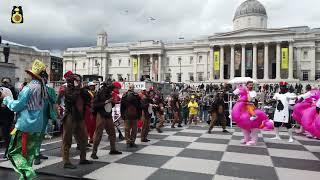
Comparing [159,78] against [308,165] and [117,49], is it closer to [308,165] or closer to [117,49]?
[117,49]

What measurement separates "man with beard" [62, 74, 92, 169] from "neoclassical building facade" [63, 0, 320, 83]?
6483 cm

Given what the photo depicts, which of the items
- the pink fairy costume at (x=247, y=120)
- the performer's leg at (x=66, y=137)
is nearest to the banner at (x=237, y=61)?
the pink fairy costume at (x=247, y=120)

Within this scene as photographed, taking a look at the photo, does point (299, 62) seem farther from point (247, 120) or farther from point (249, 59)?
point (247, 120)

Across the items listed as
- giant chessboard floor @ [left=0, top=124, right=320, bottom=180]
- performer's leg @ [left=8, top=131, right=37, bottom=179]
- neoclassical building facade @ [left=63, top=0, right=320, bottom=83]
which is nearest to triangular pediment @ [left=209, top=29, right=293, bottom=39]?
neoclassical building facade @ [left=63, top=0, right=320, bottom=83]

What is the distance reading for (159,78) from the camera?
88625 mm

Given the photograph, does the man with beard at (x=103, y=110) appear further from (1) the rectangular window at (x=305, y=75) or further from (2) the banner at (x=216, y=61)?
(1) the rectangular window at (x=305, y=75)

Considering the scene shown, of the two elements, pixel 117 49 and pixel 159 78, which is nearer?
pixel 159 78

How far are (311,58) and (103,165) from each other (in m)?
72.9

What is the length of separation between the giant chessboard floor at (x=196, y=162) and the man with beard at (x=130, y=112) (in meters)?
0.37

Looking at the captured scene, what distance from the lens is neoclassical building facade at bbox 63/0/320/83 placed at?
71.0 metres

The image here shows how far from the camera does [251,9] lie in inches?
3236

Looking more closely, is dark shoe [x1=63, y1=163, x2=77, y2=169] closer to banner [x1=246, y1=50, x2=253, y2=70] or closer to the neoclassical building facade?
the neoclassical building facade

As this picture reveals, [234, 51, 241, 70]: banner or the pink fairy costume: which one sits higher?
[234, 51, 241, 70]: banner

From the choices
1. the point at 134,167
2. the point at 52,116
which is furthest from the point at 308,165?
the point at 52,116
